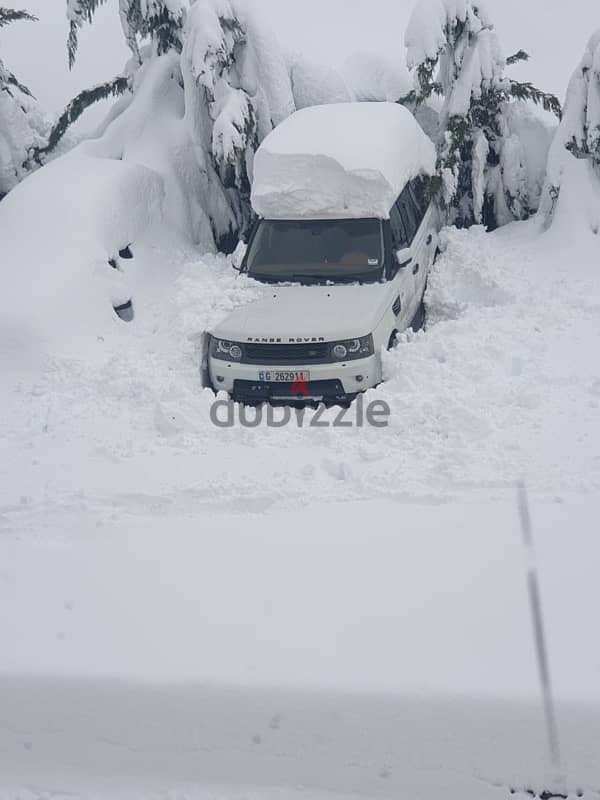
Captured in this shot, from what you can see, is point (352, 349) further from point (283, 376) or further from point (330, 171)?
point (330, 171)

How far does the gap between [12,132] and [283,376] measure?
7.62m

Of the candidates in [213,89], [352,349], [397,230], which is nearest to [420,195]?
[397,230]

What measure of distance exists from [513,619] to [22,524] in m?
3.13

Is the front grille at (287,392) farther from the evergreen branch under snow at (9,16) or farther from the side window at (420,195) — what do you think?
the evergreen branch under snow at (9,16)

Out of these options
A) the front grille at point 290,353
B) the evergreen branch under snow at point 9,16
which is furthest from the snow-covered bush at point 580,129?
the evergreen branch under snow at point 9,16

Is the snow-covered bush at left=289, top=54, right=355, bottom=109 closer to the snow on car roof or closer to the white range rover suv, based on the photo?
the white range rover suv

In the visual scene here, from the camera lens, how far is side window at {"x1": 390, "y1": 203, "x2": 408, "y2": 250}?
8.14 meters

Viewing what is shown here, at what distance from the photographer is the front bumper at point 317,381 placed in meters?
6.87

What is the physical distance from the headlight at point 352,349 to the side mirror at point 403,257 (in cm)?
116

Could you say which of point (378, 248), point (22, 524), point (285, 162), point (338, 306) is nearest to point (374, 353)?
point (338, 306)

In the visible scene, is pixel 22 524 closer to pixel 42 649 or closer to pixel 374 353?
pixel 42 649

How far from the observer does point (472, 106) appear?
10789mm

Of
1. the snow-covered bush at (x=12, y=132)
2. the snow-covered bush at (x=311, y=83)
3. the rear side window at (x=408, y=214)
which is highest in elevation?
the snow-covered bush at (x=311, y=83)

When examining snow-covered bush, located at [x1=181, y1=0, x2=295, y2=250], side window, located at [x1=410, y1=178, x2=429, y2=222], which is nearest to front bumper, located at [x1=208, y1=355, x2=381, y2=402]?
side window, located at [x1=410, y1=178, x2=429, y2=222]
